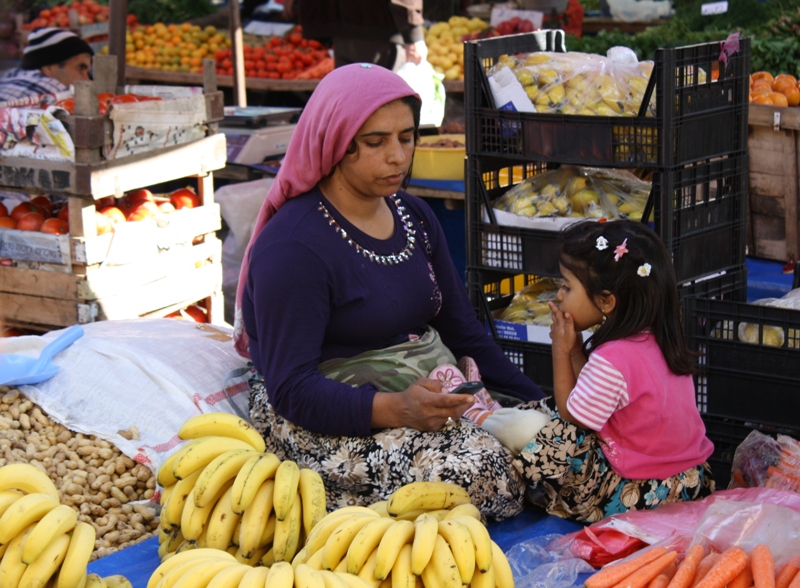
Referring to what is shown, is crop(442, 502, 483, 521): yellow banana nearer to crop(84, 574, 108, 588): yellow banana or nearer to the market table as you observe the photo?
the market table

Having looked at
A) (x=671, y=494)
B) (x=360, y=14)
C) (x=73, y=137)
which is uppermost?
(x=360, y=14)

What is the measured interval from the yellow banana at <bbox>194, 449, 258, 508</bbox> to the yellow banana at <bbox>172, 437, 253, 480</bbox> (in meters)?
0.06

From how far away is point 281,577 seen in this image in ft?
5.74

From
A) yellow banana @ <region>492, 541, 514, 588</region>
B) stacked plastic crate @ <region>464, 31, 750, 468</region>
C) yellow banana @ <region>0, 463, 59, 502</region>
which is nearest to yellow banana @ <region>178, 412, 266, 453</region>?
yellow banana @ <region>0, 463, 59, 502</region>

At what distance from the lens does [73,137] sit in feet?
12.9

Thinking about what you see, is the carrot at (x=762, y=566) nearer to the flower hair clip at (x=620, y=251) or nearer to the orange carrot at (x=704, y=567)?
the orange carrot at (x=704, y=567)

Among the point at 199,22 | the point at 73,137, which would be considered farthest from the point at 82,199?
the point at 199,22

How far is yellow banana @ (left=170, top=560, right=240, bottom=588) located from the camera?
181 centimetres

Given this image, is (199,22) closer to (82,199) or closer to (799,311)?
(82,199)

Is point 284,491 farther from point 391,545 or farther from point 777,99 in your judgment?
point 777,99

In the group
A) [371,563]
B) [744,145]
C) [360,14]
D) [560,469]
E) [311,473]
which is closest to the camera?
[371,563]

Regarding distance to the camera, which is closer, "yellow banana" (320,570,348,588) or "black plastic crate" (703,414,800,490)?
"yellow banana" (320,570,348,588)

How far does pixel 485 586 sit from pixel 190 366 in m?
1.70

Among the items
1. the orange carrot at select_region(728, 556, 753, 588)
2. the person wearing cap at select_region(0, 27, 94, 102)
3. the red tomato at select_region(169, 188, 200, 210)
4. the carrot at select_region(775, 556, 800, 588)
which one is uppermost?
the person wearing cap at select_region(0, 27, 94, 102)
